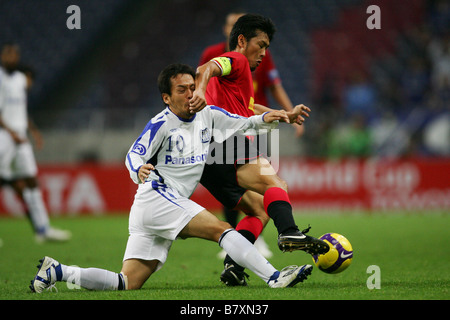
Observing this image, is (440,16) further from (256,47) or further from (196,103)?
(196,103)

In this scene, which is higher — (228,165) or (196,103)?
(196,103)

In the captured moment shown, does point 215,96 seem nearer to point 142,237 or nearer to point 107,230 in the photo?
point 142,237

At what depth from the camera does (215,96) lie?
521cm

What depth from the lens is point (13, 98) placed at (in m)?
9.26

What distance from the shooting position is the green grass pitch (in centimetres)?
428

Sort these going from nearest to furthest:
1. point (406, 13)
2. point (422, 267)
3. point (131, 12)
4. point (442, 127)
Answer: point (422, 267) → point (442, 127) → point (406, 13) → point (131, 12)

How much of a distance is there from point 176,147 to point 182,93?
1.21ft

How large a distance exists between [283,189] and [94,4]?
639 inches

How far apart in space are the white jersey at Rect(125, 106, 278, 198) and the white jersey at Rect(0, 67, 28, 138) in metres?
5.16

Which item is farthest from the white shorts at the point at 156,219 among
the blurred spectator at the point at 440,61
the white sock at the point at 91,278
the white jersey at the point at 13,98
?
the blurred spectator at the point at 440,61

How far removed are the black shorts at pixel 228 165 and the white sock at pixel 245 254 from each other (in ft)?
2.09

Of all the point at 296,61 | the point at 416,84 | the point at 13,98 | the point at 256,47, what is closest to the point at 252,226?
the point at 256,47

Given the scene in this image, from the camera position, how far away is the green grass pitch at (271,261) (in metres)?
4.28
